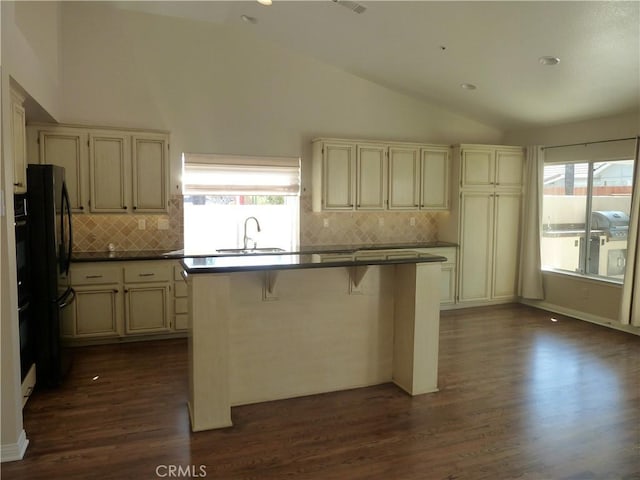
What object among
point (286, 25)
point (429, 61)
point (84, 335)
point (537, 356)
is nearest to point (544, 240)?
point (537, 356)

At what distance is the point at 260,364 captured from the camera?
3326 mm

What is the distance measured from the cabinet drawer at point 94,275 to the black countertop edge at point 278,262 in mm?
1793

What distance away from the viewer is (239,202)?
18.5 feet

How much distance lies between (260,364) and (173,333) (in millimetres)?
2017

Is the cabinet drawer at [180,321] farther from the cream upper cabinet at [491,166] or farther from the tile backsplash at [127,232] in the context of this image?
the cream upper cabinet at [491,166]

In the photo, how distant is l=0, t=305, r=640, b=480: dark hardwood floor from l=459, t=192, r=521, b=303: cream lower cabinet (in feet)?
6.72

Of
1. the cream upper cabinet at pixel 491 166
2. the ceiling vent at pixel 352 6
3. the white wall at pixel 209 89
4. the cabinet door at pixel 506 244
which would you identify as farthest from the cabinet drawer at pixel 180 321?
the cabinet door at pixel 506 244

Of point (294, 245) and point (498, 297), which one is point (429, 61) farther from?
point (498, 297)

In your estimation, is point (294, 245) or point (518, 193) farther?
point (518, 193)

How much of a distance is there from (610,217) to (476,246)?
1.61 m

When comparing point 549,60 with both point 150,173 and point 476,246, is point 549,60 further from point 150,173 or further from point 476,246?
point 150,173

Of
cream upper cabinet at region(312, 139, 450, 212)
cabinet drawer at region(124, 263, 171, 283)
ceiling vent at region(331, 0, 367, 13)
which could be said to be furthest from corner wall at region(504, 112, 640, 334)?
cabinet drawer at region(124, 263, 171, 283)

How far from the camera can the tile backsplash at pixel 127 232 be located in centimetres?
497

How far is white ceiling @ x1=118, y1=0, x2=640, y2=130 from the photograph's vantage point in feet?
12.1
